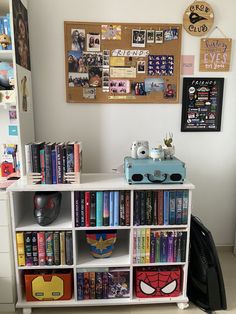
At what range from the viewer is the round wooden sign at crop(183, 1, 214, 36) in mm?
1938

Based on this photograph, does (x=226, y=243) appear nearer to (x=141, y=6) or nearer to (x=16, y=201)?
(x=16, y=201)

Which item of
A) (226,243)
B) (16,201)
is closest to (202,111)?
(226,243)

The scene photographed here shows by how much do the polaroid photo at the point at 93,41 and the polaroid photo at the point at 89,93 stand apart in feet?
0.93

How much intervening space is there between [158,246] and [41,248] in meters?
0.72

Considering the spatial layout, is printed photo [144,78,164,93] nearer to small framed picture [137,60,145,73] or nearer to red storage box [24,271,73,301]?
small framed picture [137,60,145,73]

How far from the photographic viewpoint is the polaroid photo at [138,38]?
1929 millimetres

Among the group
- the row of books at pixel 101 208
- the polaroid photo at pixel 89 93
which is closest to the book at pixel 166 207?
the row of books at pixel 101 208

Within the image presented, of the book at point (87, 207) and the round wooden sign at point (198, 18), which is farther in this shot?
the round wooden sign at point (198, 18)

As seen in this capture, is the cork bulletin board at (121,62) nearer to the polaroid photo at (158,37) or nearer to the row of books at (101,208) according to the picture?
the polaroid photo at (158,37)

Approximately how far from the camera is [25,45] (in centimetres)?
178

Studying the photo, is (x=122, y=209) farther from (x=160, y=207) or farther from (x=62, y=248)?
(x=62, y=248)

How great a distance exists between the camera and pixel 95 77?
196 cm

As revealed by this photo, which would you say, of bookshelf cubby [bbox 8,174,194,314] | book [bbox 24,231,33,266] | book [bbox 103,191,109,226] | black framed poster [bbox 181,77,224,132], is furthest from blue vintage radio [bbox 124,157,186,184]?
book [bbox 24,231,33,266]

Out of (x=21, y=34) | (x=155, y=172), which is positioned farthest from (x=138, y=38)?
(x=155, y=172)
